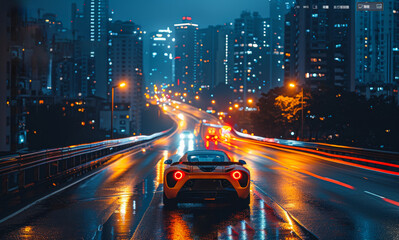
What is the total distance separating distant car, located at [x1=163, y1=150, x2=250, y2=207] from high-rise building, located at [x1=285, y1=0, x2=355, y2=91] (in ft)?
430

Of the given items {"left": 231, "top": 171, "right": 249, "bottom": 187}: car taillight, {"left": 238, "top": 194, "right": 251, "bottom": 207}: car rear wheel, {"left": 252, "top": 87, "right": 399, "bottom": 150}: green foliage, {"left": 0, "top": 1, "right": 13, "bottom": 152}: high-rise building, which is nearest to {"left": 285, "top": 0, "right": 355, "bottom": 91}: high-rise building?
{"left": 252, "top": 87, "right": 399, "bottom": 150}: green foliage

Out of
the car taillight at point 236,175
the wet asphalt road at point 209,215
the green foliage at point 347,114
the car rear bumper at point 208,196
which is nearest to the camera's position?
the wet asphalt road at point 209,215

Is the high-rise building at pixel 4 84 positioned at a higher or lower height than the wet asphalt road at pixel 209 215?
higher

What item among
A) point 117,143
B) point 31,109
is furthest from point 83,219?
point 31,109

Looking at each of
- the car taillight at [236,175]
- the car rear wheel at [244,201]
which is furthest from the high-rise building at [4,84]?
the car taillight at [236,175]

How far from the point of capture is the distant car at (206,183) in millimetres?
10484

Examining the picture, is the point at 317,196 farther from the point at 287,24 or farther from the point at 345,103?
the point at 287,24

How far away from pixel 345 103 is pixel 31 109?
6181cm

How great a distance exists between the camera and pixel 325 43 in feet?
482

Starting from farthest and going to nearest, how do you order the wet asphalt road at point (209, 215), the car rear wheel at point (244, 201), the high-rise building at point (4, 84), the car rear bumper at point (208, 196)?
the high-rise building at point (4, 84) → the car rear wheel at point (244, 201) → the car rear bumper at point (208, 196) → the wet asphalt road at point (209, 215)

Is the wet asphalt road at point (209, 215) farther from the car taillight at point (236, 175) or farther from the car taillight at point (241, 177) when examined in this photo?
the car taillight at point (236, 175)

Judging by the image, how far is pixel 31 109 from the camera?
97.6 m

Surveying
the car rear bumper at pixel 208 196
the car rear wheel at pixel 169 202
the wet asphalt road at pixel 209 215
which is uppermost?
the car rear bumper at pixel 208 196

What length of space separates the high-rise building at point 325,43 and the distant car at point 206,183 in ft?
430
